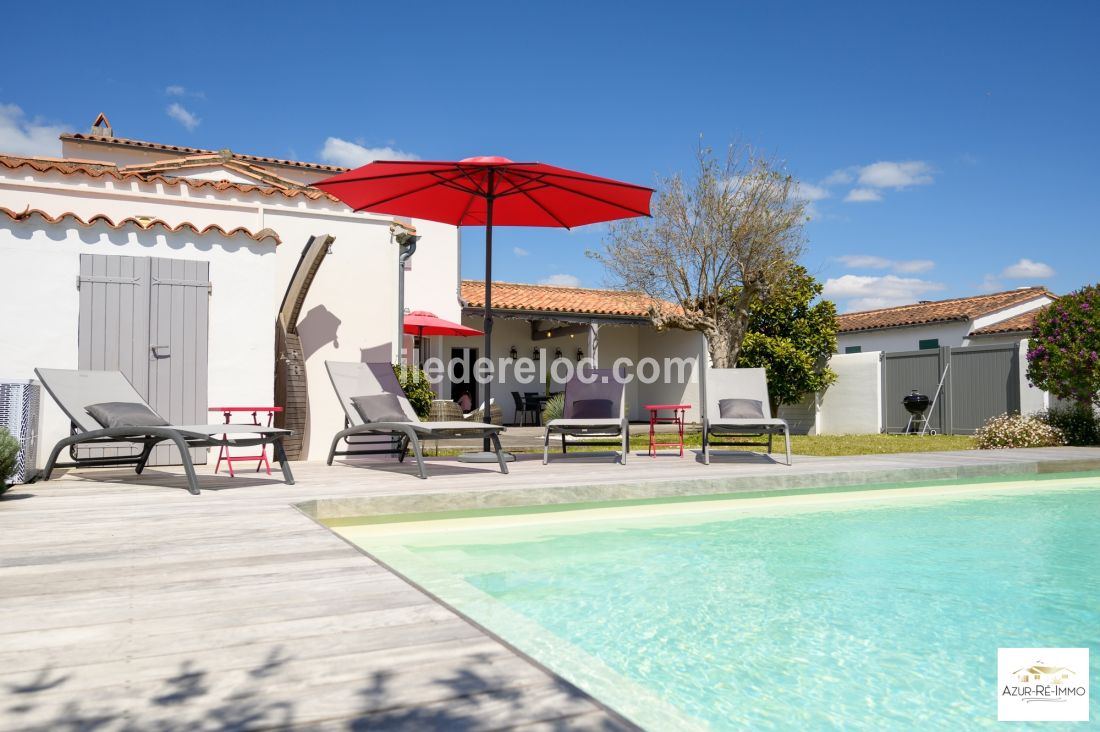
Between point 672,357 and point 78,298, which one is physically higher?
point 672,357

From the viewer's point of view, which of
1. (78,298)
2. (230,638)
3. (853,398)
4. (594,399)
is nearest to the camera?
(230,638)

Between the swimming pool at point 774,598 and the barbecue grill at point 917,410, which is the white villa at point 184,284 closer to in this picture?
the swimming pool at point 774,598

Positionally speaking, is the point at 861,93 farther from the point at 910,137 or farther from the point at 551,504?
the point at 551,504

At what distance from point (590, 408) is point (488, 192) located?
93.6 inches

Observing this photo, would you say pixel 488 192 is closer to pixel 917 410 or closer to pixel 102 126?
pixel 917 410

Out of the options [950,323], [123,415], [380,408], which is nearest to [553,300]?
[950,323]

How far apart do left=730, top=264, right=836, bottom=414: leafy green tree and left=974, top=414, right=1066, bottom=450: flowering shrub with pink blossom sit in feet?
21.6

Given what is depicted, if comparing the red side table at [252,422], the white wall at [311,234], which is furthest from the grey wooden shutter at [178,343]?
the white wall at [311,234]

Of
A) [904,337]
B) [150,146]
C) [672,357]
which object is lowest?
[672,357]

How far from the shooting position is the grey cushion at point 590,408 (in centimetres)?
744

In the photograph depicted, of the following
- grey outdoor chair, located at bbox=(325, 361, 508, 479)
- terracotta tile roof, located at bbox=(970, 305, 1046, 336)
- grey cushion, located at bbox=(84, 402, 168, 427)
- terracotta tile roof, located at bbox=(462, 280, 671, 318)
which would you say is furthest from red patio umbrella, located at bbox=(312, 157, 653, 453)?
terracotta tile roof, located at bbox=(970, 305, 1046, 336)

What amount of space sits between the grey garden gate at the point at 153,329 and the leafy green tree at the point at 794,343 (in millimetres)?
13465

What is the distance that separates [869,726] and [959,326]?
23.2 metres

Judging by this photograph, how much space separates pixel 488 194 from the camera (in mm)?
6914
